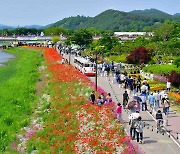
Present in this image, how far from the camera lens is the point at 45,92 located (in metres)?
35.2

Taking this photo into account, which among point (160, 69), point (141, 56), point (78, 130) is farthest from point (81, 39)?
point (78, 130)

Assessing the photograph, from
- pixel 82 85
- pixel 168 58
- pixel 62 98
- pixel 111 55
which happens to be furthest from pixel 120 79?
pixel 111 55

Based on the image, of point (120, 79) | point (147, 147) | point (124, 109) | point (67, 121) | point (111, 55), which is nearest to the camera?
point (147, 147)

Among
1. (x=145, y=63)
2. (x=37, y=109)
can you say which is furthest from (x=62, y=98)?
(x=145, y=63)

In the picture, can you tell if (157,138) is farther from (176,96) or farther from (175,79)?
(175,79)

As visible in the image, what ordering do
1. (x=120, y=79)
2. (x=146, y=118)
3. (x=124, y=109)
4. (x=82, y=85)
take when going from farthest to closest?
1. (x=120, y=79)
2. (x=82, y=85)
3. (x=124, y=109)
4. (x=146, y=118)

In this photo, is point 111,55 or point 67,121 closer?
point 67,121

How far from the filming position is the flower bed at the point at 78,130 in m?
17.2

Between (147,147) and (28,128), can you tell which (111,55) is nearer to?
(28,128)

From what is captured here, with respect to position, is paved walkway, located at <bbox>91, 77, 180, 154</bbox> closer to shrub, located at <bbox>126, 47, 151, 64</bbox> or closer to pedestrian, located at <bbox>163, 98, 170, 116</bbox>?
pedestrian, located at <bbox>163, 98, 170, 116</bbox>

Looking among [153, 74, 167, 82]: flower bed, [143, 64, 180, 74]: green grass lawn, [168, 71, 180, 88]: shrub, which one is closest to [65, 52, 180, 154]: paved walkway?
[168, 71, 180, 88]: shrub

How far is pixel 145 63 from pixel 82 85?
2374 centimetres

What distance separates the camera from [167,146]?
61.0ft

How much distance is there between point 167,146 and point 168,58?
142ft
